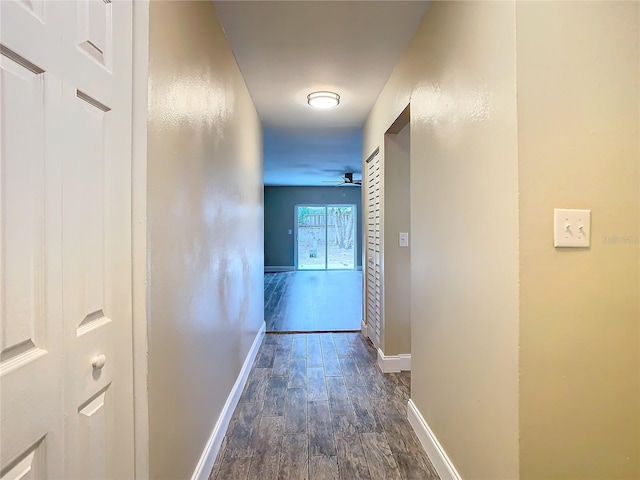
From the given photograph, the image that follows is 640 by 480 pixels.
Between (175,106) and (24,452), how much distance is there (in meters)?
1.06

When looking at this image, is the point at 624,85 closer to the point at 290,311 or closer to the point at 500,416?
the point at 500,416

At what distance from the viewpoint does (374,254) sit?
3.29 metres

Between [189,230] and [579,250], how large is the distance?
4.54 feet

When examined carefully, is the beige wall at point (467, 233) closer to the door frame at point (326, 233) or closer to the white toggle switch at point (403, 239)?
the white toggle switch at point (403, 239)

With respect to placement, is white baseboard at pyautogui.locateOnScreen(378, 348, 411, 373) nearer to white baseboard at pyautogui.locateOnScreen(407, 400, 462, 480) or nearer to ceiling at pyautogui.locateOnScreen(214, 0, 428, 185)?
white baseboard at pyautogui.locateOnScreen(407, 400, 462, 480)

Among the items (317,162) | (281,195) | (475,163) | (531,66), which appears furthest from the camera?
(281,195)

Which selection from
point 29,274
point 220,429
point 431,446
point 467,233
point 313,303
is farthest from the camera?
point 313,303

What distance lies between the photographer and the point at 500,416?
3.73 ft

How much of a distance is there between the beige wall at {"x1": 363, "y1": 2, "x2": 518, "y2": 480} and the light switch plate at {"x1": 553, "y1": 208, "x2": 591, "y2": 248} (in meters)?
0.13

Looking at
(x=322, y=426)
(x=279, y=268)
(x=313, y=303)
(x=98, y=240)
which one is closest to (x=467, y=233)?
(x=98, y=240)

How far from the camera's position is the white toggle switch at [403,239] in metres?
2.81

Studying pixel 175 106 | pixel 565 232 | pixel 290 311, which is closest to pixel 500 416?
pixel 565 232

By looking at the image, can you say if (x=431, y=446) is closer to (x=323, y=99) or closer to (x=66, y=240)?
(x=66, y=240)

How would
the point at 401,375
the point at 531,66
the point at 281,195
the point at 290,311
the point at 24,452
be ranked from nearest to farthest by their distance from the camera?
the point at 24,452, the point at 531,66, the point at 401,375, the point at 290,311, the point at 281,195
